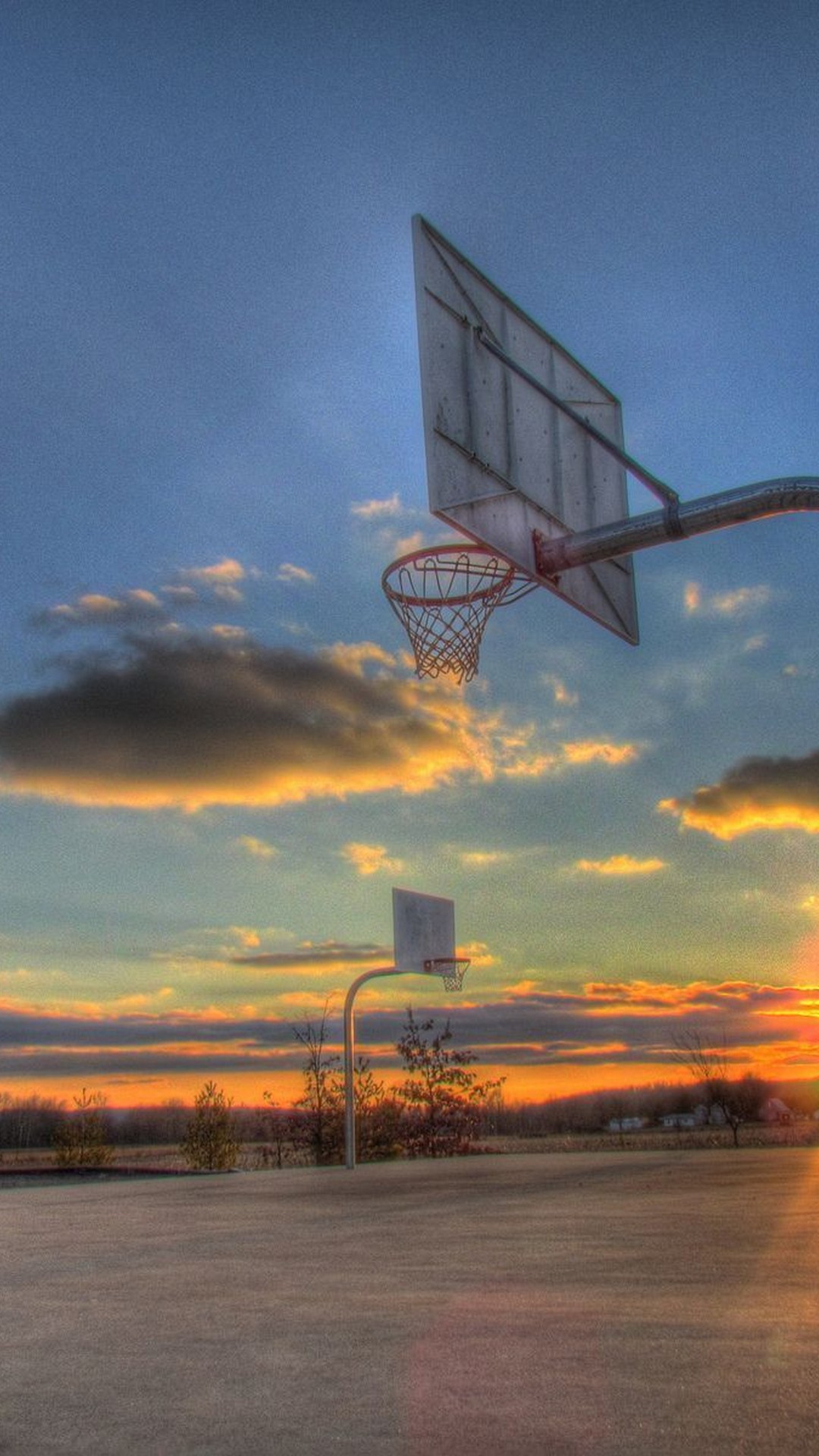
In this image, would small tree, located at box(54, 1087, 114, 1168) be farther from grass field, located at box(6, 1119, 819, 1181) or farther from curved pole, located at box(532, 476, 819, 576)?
curved pole, located at box(532, 476, 819, 576)

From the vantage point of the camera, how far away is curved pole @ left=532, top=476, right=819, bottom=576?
25.2 feet

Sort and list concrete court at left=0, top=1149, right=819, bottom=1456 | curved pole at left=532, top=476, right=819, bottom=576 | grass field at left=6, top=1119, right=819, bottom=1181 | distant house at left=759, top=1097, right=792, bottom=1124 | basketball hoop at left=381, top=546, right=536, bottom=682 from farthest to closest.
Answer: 1. distant house at left=759, top=1097, right=792, bottom=1124
2. grass field at left=6, top=1119, right=819, bottom=1181
3. basketball hoop at left=381, top=546, right=536, bottom=682
4. curved pole at left=532, top=476, right=819, bottom=576
5. concrete court at left=0, top=1149, right=819, bottom=1456

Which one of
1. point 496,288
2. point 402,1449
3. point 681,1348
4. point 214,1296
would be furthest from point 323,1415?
point 496,288

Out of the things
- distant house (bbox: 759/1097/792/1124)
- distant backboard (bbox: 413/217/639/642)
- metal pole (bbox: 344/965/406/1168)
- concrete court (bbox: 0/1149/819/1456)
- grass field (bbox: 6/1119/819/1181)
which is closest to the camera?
concrete court (bbox: 0/1149/819/1456)

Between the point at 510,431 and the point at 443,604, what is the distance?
1967mm

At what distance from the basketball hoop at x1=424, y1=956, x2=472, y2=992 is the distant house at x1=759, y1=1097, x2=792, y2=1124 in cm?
998

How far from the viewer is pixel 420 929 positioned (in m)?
20.7

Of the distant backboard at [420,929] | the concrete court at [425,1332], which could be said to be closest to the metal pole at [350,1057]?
the distant backboard at [420,929]

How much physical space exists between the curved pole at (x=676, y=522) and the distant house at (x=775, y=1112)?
74.4 ft

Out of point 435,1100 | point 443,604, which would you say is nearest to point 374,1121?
point 435,1100

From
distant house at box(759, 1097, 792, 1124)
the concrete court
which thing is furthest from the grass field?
the concrete court

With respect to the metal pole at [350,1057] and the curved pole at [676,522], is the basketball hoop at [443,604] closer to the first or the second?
the curved pole at [676,522]

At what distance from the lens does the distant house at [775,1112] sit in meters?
28.5

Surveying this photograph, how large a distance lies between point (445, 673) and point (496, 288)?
3150mm
